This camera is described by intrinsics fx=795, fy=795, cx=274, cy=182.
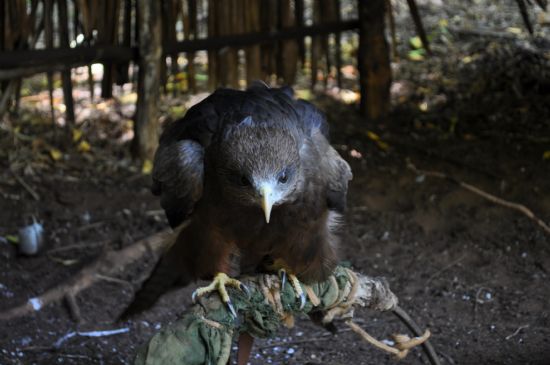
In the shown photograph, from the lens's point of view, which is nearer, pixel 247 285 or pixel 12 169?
pixel 247 285

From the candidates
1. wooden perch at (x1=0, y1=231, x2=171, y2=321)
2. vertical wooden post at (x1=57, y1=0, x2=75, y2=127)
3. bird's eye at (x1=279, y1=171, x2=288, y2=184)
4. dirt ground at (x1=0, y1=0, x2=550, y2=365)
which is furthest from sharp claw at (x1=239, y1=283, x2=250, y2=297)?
vertical wooden post at (x1=57, y1=0, x2=75, y2=127)

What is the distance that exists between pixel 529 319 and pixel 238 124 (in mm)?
2535

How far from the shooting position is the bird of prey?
3203 mm

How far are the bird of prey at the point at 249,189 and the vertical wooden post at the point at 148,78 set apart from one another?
2.51 m

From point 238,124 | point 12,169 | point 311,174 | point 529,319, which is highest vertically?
point 238,124

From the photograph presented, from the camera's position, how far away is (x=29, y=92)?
802 centimetres

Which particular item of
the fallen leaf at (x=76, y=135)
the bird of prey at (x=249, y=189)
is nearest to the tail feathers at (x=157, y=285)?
the bird of prey at (x=249, y=189)

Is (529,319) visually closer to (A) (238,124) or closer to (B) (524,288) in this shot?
(B) (524,288)

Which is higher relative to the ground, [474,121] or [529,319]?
[474,121]

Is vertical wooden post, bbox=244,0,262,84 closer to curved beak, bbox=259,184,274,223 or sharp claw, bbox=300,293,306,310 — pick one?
sharp claw, bbox=300,293,306,310

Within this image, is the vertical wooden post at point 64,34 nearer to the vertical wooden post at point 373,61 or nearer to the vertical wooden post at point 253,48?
the vertical wooden post at point 253,48

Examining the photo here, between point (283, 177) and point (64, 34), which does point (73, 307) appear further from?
point (283, 177)

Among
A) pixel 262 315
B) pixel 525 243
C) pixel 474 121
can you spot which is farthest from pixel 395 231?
pixel 262 315

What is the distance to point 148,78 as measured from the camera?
6352 millimetres
